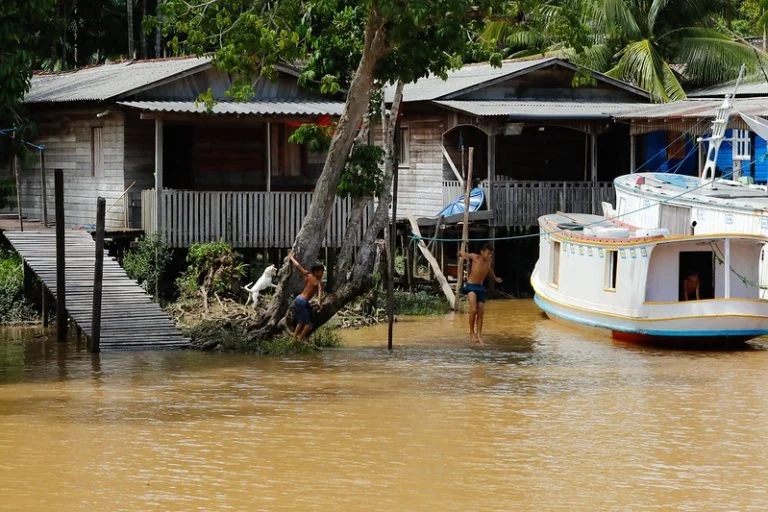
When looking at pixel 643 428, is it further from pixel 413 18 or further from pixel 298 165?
pixel 298 165

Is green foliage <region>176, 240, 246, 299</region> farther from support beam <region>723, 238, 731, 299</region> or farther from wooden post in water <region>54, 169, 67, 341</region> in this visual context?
support beam <region>723, 238, 731, 299</region>

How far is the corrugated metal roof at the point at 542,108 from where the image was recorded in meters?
25.8

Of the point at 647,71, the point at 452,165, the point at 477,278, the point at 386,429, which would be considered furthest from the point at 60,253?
the point at 647,71

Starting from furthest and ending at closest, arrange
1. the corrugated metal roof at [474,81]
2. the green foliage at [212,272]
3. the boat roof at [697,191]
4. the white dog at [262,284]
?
the corrugated metal roof at [474,81], the green foliage at [212,272], the boat roof at [697,191], the white dog at [262,284]

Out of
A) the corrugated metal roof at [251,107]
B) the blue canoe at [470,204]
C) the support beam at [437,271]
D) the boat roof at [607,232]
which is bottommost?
the support beam at [437,271]

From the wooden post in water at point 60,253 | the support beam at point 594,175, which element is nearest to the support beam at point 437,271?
the support beam at point 594,175

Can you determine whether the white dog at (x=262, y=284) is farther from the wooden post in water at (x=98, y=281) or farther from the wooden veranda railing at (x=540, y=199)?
the wooden veranda railing at (x=540, y=199)

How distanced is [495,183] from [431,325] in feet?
15.1

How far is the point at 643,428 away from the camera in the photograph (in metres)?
14.1

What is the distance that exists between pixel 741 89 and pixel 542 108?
5.90 m

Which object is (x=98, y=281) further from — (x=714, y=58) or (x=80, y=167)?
(x=714, y=58)

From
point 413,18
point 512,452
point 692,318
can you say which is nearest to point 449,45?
point 413,18

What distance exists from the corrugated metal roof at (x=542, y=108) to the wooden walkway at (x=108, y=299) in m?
8.33

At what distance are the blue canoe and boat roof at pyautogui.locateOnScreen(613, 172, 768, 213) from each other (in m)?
2.77
